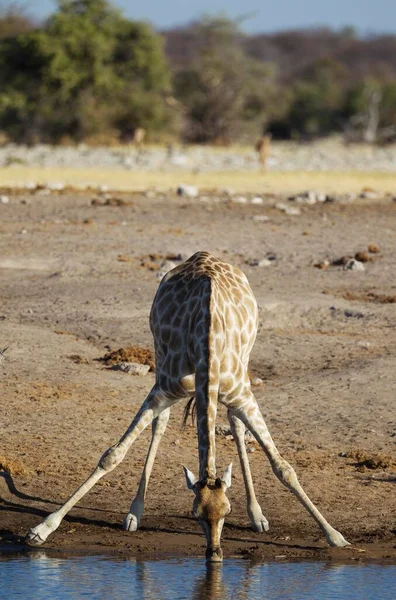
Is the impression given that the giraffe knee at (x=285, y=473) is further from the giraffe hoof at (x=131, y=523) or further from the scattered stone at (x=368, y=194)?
the scattered stone at (x=368, y=194)

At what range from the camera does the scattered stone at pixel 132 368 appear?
8.88 metres

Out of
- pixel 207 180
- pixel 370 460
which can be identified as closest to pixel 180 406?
pixel 370 460

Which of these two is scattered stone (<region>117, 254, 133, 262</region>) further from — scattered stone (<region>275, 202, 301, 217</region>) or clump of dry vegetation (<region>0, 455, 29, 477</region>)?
clump of dry vegetation (<region>0, 455, 29, 477</region>)

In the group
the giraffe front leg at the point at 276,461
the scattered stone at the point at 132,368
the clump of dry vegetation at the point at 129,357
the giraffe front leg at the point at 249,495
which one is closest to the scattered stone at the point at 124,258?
the clump of dry vegetation at the point at 129,357

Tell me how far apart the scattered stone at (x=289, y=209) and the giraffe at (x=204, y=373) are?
10.3 m

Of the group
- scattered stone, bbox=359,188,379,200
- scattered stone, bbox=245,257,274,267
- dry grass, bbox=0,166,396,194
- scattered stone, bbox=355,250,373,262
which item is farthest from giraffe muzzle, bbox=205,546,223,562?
dry grass, bbox=0,166,396,194

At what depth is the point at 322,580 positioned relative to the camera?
5754mm

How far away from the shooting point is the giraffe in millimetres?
5621

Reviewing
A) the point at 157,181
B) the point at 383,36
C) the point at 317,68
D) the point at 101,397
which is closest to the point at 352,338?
the point at 101,397

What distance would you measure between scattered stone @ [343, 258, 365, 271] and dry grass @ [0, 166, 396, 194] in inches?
291

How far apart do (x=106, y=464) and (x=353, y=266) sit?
694 cm

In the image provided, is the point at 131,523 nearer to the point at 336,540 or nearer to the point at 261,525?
the point at 261,525

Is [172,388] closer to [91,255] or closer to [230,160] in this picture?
[91,255]

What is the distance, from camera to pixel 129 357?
30.0ft
